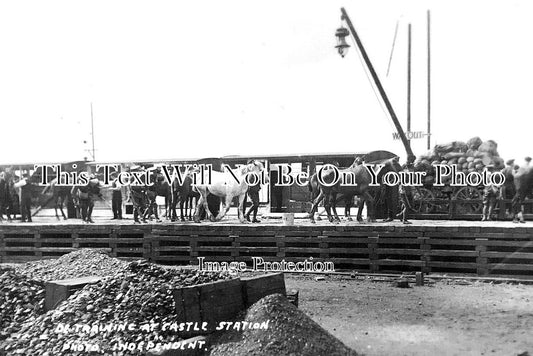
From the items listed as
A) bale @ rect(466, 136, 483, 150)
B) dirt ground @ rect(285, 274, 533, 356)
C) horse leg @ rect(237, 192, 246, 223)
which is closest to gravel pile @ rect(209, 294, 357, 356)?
dirt ground @ rect(285, 274, 533, 356)

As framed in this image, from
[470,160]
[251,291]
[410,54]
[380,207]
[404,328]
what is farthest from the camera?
[410,54]

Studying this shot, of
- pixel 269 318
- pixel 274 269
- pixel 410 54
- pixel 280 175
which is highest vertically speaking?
pixel 410 54

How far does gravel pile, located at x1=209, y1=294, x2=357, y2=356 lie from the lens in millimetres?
5262

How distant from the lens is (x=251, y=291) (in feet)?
20.2

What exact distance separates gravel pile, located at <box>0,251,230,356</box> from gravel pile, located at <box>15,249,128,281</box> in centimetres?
281

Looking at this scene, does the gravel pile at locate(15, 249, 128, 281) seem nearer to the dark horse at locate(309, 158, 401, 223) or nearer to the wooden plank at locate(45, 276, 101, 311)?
the wooden plank at locate(45, 276, 101, 311)

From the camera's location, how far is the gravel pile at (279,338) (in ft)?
17.3

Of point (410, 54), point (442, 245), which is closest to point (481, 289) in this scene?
point (442, 245)

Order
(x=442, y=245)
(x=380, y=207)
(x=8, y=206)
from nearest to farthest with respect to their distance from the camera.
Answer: (x=442, y=245) < (x=380, y=207) < (x=8, y=206)

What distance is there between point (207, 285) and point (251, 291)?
0.60m

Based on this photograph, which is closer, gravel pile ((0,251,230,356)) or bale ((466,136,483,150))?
gravel pile ((0,251,230,356))

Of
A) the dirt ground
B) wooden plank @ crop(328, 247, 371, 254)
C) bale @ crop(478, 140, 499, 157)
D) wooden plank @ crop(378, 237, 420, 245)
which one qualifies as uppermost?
bale @ crop(478, 140, 499, 157)

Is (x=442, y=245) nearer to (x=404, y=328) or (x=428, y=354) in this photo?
(x=404, y=328)

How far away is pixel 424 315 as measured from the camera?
24.7ft
